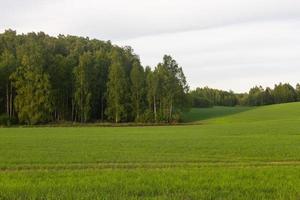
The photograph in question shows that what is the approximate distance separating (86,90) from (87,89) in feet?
1.89

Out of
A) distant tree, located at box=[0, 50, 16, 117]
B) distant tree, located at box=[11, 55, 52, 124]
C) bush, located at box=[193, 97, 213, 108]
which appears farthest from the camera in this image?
bush, located at box=[193, 97, 213, 108]

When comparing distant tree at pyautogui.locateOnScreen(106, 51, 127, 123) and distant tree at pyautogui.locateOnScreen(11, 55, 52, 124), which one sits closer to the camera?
distant tree at pyautogui.locateOnScreen(11, 55, 52, 124)

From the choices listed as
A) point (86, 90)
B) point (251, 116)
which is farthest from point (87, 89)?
point (251, 116)

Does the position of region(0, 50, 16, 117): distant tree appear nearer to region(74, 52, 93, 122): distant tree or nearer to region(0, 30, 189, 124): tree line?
region(0, 30, 189, 124): tree line

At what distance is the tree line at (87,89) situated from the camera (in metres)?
102

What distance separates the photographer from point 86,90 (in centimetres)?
10862

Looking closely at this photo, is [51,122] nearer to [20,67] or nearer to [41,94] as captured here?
[41,94]

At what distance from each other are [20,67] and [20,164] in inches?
3236

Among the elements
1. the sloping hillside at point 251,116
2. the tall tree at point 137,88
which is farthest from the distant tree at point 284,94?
the tall tree at point 137,88

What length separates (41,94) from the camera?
3984 inches

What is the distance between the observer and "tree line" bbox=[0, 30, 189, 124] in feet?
335

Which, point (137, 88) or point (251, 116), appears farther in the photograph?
point (251, 116)

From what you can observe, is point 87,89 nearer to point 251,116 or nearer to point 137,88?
point 137,88

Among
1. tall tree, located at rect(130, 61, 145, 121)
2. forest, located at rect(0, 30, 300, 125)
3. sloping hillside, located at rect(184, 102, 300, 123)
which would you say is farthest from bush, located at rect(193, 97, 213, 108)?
tall tree, located at rect(130, 61, 145, 121)
